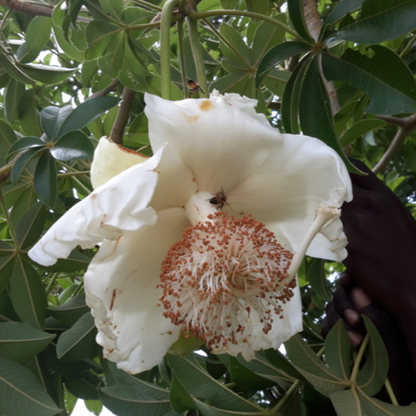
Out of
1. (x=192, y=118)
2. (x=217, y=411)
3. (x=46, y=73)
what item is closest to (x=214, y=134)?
(x=192, y=118)

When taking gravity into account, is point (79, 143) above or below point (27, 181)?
above

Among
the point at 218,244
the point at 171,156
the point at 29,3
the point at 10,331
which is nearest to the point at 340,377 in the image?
the point at 218,244

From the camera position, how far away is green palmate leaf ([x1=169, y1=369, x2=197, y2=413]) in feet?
2.66

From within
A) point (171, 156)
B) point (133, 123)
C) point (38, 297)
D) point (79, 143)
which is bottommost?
point (38, 297)

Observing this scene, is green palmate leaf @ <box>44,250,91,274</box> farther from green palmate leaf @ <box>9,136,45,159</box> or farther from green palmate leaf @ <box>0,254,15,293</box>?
green palmate leaf @ <box>9,136,45,159</box>

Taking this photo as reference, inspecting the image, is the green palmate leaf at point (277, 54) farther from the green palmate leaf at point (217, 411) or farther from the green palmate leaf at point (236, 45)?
the green palmate leaf at point (217, 411)

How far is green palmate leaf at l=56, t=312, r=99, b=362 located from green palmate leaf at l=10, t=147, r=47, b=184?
1.12ft

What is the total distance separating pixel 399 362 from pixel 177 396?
44 centimetres

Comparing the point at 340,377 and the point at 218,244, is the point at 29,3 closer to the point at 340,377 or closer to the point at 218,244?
the point at 218,244

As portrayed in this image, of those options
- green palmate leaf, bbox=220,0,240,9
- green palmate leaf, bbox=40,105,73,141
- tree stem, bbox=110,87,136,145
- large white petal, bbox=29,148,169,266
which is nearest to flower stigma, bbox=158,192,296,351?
large white petal, bbox=29,148,169,266

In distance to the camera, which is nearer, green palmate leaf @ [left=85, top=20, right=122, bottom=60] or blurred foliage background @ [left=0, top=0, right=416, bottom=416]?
blurred foliage background @ [left=0, top=0, right=416, bottom=416]

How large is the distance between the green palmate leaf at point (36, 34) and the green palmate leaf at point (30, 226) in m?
0.53

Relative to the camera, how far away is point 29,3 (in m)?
1.44

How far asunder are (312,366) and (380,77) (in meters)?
0.52
